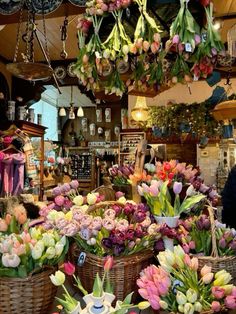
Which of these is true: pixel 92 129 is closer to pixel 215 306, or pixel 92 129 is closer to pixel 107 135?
pixel 107 135

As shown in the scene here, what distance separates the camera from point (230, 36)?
302 centimetres

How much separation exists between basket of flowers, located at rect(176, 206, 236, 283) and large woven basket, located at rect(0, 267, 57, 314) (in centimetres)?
56

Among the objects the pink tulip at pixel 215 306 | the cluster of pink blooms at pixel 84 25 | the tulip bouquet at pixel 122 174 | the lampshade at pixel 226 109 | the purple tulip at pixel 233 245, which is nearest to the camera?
the pink tulip at pixel 215 306

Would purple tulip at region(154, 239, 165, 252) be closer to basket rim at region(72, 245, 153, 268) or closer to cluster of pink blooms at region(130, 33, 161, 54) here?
basket rim at region(72, 245, 153, 268)

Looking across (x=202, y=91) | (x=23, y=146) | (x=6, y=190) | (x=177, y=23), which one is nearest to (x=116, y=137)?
(x=202, y=91)

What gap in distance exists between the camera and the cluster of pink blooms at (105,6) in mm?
1568

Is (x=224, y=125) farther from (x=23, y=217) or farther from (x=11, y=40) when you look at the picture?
(x=23, y=217)

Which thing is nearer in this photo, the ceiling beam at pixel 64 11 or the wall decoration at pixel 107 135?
the ceiling beam at pixel 64 11

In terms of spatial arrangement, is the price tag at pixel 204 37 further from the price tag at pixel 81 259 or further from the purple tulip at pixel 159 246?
the price tag at pixel 81 259

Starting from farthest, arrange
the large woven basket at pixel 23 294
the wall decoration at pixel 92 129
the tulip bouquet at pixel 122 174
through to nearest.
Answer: the wall decoration at pixel 92 129 → the tulip bouquet at pixel 122 174 → the large woven basket at pixel 23 294

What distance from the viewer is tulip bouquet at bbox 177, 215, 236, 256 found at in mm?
1407

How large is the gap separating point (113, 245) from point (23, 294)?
0.36 meters

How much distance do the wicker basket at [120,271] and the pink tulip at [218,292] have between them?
13.9 inches

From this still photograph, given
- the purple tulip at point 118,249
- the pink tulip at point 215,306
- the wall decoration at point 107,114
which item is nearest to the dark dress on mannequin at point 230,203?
the purple tulip at point 118,249
